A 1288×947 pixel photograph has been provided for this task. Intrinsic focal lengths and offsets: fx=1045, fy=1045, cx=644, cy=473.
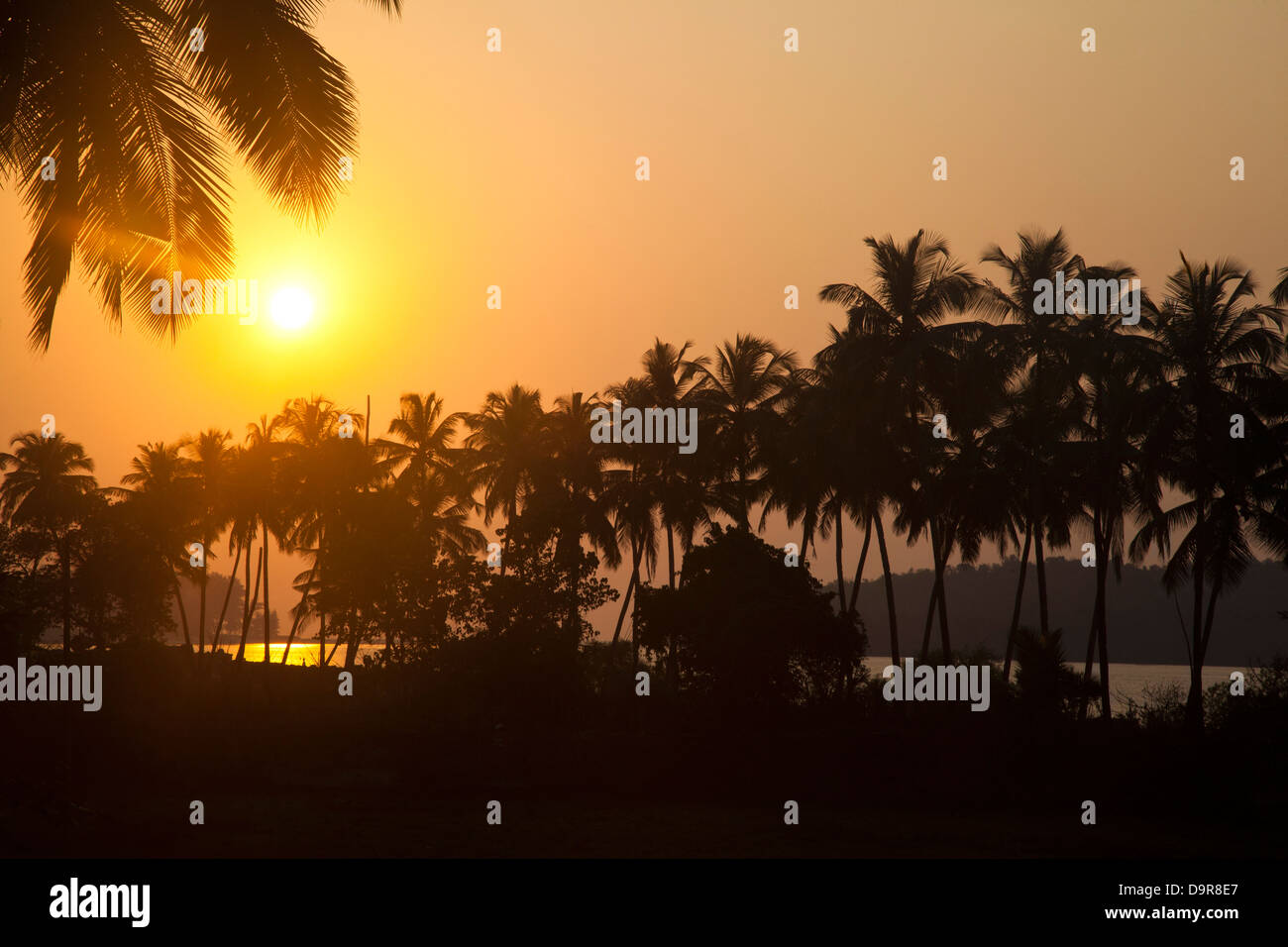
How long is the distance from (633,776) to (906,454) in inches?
604

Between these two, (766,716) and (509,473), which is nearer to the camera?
(766,716)

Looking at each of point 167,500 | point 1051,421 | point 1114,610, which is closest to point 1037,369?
point 1051,421

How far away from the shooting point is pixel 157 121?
11.0 meters

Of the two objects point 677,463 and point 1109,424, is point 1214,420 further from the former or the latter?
point 677,463

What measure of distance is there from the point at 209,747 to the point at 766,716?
15.4m

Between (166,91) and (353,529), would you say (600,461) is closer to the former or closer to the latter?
(353,529)

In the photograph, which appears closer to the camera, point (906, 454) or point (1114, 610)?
point (906, 454)

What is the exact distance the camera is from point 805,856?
66.5ft

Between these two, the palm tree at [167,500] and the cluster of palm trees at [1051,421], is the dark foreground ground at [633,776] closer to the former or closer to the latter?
the cluster of palm trees at [1051,421]

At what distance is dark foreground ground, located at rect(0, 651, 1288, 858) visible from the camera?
22.2m

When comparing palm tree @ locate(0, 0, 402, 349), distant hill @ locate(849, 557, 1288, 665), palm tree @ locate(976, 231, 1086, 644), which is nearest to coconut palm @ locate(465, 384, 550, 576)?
palm tree @ locate(976, 231, 1086, 644)

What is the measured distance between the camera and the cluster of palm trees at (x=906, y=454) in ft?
102

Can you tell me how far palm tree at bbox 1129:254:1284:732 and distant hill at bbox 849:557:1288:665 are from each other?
134047 mm
